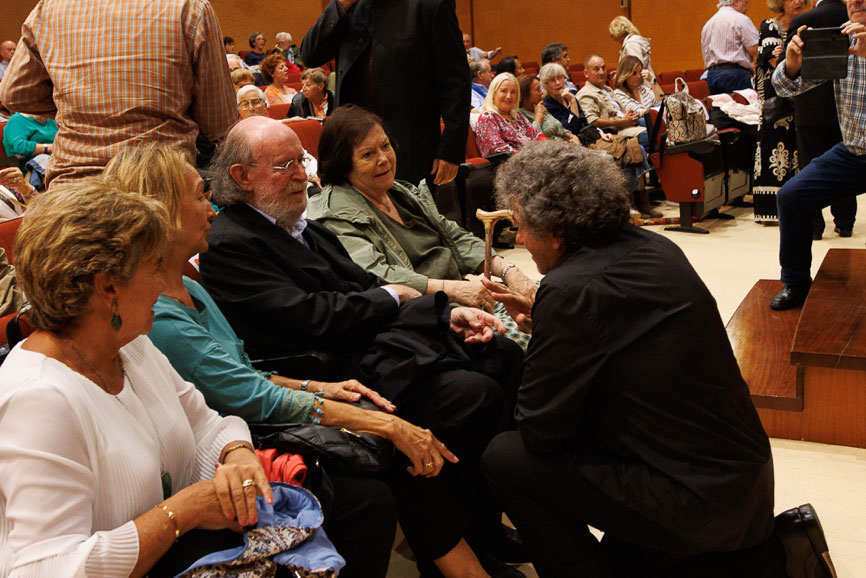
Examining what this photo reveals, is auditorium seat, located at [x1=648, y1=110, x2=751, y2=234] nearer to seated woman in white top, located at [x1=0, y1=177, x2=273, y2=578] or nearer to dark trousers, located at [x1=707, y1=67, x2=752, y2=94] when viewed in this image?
dark trousers, located at [x1=707, y1=67, x2=752, y2=94]

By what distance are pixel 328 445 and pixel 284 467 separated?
109 millimetres

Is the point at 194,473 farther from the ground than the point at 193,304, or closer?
closer

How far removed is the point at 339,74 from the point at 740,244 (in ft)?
9.79

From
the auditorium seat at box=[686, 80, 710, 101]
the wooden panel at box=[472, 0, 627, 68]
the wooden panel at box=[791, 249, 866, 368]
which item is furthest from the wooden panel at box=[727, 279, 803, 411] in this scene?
the wooden panel at box=[472, 0, 627, 68]

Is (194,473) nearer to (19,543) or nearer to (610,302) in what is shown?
(19,543)

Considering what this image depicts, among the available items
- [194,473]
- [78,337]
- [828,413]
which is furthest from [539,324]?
[828,413]

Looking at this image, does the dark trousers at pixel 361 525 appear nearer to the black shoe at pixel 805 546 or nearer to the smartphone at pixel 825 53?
the black shoe at pixel 805 546

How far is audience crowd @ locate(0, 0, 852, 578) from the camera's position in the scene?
50.1 inches

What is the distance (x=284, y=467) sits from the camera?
1590 millimetres

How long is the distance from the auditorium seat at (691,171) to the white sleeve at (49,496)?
196 inches

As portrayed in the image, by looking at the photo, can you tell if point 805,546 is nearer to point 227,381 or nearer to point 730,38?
point 227,381

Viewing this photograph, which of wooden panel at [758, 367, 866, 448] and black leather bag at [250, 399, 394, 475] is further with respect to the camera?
wooden panel at [758, 367, 866, 448]

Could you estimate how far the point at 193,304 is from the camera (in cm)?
184

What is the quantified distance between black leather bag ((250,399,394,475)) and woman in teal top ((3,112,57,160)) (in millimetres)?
3984
